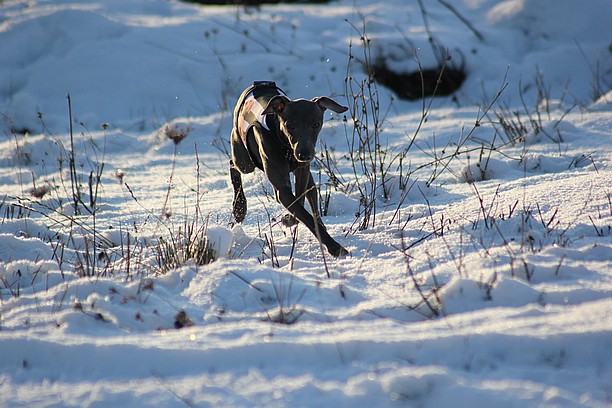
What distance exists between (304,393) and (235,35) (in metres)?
9.15

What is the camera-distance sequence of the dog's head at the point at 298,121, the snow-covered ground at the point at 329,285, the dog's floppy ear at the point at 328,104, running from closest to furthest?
the snow-covered ground at the point at 329,285
the dog's head at the point at 298,121
the dog's floppy ear at the point at 328,104

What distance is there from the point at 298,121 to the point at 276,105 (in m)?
0.18

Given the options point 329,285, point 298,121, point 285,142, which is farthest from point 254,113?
point 329,285

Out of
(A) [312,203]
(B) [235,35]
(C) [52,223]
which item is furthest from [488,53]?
(C) [52,223]

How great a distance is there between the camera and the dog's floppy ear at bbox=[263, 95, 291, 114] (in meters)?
3.66

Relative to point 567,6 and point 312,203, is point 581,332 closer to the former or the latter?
point 312,203

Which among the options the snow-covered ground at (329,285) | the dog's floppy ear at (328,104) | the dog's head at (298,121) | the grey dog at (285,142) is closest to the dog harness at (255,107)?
the grey dog at (285,142)

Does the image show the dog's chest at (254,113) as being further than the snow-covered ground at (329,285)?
Yes

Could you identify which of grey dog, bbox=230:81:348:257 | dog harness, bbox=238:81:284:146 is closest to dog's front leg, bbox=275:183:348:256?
grey dog, bbox=230:81:348:257

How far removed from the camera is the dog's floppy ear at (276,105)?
3664mm

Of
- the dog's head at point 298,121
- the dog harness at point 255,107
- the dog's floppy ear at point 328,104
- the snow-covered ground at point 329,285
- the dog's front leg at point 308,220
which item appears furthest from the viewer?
the dog harness at point 255,107

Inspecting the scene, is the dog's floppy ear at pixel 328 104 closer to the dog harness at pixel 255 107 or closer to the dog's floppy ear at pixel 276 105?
the dog's floppy ear at pixel 276 105

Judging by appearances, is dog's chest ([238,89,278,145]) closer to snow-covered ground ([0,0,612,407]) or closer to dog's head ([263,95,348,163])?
dog's head ([263,95,348,163])

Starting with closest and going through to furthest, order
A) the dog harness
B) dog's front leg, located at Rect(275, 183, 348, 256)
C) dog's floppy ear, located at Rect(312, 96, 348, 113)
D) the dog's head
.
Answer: dog's front leg, located at Rect(275, 183, 348, 256), the dog's head, dog's floppy ear, located at Rect(312, 96, 348, 113), the dog harness
